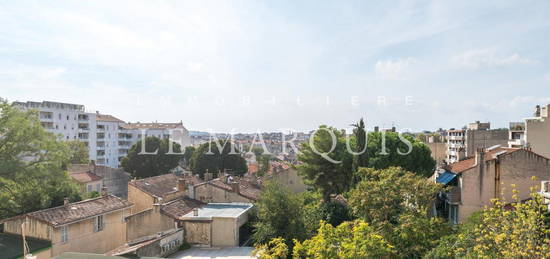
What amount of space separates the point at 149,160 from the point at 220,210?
2877cm

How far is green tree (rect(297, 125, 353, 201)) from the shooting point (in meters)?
27.6

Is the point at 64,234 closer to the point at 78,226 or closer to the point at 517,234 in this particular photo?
the point at 78,226

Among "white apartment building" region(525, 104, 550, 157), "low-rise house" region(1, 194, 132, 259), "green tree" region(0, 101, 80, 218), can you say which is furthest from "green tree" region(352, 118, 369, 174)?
"green tree" region(0, 101, 80, 218)

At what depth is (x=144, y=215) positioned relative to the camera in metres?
20.9

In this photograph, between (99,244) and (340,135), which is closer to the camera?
(99,244)

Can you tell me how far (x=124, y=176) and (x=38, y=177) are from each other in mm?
21393

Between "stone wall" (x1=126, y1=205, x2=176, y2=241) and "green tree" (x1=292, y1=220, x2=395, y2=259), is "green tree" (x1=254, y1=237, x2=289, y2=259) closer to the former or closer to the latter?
"green tree" (x1=292, y1=220, x2=395, y2=259)

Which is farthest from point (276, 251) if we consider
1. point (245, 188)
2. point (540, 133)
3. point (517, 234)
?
point (540, 133)

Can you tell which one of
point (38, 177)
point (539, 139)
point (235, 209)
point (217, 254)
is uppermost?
point (539, 139)

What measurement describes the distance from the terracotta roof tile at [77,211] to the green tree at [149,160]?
2762 cm

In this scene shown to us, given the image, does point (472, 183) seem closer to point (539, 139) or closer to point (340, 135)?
point (340, 135)

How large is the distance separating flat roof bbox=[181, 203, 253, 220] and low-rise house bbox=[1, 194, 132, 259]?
13.4 feet

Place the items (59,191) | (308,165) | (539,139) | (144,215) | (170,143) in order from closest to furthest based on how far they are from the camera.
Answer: (144,215) → (59,191) → (308,165) → (539,139) → (170,143)

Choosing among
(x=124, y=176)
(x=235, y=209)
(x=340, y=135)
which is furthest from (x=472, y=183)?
(x=124, y=176)
